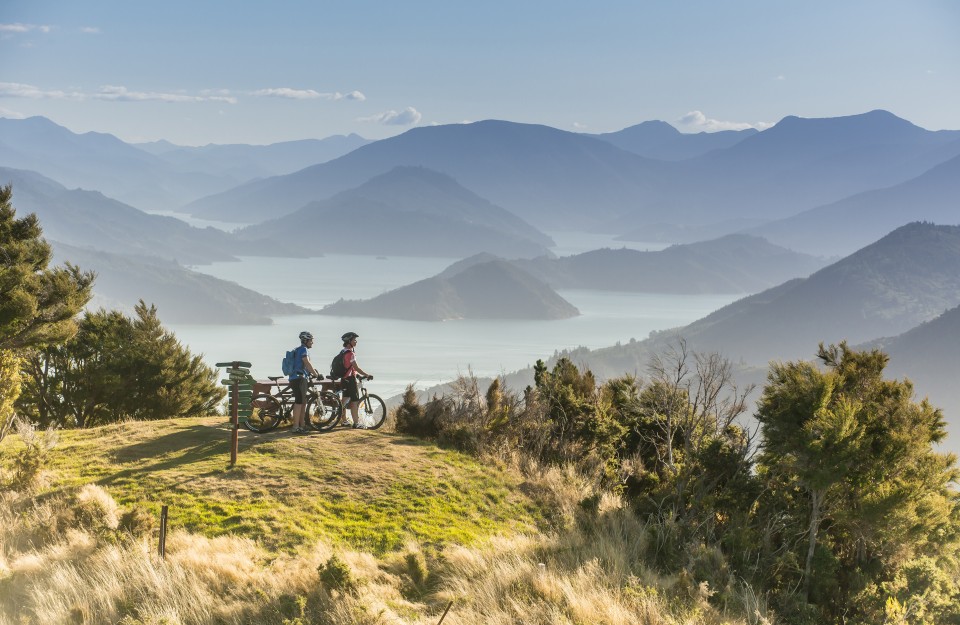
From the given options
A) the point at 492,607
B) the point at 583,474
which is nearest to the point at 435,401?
the point at 583,474

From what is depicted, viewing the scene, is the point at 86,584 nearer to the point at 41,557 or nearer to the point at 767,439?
the point at 41,557

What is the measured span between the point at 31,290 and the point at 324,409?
522 inches

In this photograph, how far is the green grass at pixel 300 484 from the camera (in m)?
9.93

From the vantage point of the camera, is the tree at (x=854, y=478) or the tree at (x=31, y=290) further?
the tree at (x=31, y=290)

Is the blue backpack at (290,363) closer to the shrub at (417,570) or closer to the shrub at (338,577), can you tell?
the shrub at (417,570)

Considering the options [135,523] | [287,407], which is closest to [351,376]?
[287,407]

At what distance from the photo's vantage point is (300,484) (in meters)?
11.3

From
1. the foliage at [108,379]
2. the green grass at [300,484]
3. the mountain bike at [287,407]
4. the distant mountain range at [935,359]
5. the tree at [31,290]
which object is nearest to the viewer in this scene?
the green grass at [300,484]

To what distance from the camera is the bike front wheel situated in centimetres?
1495

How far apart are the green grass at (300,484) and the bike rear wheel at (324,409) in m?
0.49

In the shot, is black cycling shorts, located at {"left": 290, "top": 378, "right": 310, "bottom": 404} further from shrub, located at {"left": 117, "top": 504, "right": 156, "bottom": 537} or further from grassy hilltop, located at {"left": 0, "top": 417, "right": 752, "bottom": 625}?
shrub, located at {"left": 117, "top": 504, "right": 156, "bottom": 537}

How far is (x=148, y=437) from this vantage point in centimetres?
1354

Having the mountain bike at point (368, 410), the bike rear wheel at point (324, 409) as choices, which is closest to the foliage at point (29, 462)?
the bike rear wheel at point (324, 409)

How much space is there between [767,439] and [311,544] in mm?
8081
